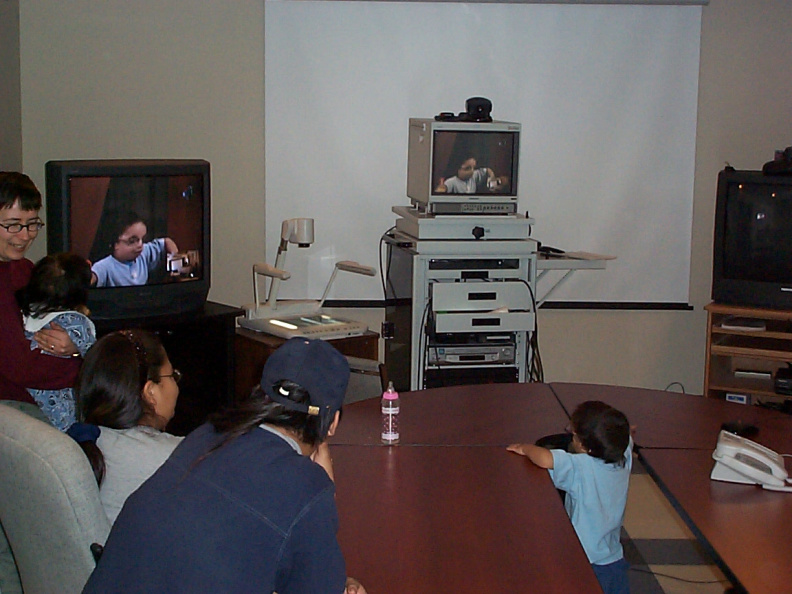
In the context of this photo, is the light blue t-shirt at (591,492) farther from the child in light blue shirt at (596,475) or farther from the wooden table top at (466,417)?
the wooden table top at (466,417)

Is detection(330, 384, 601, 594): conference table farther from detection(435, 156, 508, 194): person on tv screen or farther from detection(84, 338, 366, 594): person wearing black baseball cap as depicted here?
detection(435, 156, 508, 194): person on tv screen

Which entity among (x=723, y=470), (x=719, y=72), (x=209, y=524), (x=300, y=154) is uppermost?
(x=719, y=72)

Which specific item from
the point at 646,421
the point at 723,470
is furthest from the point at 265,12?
the point at 723,470

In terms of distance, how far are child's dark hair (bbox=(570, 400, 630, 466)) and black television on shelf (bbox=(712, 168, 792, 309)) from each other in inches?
91.3

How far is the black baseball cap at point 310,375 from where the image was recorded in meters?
1.58

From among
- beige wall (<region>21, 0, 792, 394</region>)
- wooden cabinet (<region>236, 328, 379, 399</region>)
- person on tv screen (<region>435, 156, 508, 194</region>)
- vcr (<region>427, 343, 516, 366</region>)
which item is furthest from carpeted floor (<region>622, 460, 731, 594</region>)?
person on tv screen (<region>435, 156, 508, 194</region>)

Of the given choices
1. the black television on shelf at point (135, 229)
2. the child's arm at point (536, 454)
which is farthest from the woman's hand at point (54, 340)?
the child's arm at point (536, 454)

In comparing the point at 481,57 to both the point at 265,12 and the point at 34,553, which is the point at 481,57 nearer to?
the point at 265,12

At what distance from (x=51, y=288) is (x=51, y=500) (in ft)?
4.81

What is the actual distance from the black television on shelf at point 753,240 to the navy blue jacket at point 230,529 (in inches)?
138

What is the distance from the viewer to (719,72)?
192 inches

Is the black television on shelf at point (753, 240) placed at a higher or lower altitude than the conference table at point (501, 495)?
higher

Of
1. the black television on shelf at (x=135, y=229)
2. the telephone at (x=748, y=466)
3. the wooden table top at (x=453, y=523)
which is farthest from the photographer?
the black television on shelf at (x=135, y=229)

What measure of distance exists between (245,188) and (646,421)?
2550mm
